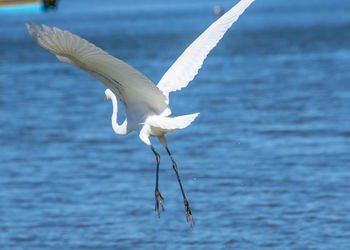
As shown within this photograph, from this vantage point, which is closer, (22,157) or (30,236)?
(30,236)

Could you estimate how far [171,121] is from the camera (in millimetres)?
8109

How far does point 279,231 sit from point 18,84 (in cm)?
2113

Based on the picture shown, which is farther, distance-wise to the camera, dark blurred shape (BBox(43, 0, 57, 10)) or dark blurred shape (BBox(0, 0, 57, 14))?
dark blurred shape (BBox(0, 0, 57, 14))

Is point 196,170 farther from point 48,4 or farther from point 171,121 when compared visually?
point 48,4

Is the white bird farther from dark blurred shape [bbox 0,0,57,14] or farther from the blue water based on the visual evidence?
dark blurred shape [bbox 0,0,57,14]

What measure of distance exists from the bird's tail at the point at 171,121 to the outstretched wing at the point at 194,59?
415 mm

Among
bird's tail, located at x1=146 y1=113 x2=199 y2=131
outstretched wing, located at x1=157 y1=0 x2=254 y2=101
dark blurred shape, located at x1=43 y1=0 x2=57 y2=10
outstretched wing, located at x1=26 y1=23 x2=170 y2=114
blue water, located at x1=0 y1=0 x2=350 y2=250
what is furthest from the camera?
dark blurred shape, located at x1=43 y1=0 x2=57 y2=10

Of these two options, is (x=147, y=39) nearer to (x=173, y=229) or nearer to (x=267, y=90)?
(x=267, y=90)

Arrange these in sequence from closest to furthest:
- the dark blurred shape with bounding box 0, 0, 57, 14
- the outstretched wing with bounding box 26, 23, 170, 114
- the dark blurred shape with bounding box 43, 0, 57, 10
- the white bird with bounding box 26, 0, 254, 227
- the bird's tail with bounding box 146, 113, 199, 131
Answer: the outstretched wing with bounding box 26, 23, 170, 114, the white bird with bounding box 26, 0, 254, 227, the bird's tail with bounding box 146, 113, 199, 131, the dark blurred shape with bounding box 43, 0, 57, 10, the dark blurred shape with bounding box 0, 0, 57, 14

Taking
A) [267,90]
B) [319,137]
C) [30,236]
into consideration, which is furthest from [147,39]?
[30,236]

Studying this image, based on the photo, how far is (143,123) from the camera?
8906mm

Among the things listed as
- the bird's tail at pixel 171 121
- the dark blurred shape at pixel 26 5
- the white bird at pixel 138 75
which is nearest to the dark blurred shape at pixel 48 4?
the dark blurred shape at pixel 26 5

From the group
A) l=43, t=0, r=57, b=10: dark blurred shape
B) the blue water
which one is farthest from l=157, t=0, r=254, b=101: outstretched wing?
l=43, t=0, r=57, b=10: dark blurred shape

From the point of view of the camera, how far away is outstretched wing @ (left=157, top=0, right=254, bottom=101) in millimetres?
9047
